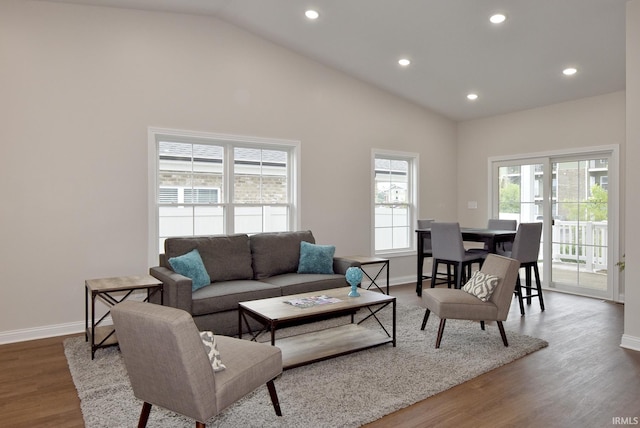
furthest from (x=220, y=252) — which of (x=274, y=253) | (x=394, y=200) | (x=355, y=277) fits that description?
(x=394, y=200)

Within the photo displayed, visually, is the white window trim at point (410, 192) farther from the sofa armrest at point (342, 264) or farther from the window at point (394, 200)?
the sofa armrest at point (342, 264)

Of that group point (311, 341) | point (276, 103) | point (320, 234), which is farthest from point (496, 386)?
point (276, 103)

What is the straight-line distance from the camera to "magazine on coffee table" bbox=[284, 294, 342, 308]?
11.2 feet

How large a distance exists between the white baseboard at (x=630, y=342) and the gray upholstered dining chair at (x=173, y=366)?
3.37m

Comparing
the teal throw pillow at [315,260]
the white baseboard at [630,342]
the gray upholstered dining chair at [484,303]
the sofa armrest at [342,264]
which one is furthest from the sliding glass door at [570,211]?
the teal throw pillow at [315,260]

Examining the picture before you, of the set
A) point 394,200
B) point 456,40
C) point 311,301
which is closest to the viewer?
point 311,301

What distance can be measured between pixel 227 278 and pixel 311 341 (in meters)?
1.24

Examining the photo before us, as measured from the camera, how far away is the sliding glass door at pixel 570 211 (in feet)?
18.5

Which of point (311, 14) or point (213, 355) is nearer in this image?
point (213, 355)

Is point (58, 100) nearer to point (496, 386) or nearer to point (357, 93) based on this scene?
point (357, 93)

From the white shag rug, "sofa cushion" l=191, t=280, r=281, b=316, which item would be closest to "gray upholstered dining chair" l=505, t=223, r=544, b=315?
the white shag rug

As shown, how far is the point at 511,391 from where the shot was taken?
9.39ft

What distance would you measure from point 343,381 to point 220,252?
82.4 inches

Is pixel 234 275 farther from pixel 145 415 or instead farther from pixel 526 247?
pixel 526 247
